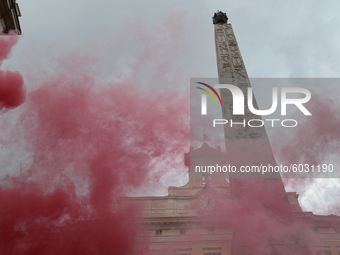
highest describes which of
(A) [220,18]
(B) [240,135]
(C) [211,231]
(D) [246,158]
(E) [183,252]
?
(A) [220,18]

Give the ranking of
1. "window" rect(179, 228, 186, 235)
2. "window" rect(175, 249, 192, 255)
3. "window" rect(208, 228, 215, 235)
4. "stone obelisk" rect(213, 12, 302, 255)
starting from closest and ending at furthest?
"stone obelisk" rect(213, 12, 302, 255)
"window" rect(175, 249, 192, 255)
"window" rect(208, 228, 215, 235)
"window" rect(179, 228, 186, 235)

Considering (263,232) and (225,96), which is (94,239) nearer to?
(263,232)

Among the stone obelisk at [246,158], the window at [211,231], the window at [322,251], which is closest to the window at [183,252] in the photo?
the window at [211,231]

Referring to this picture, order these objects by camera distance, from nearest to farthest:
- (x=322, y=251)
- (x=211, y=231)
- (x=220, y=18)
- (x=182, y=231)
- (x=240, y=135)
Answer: (x=240, y=135)
(x=322, y=251)
(x=211, y=231)
(x=182, y=231)
(x=220, y=18)

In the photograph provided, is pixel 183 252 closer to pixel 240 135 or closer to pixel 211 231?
pixel 211 231

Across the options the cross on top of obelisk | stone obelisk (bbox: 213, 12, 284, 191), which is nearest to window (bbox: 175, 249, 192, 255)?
stone obelisk (bbox: 213, 12, 284, 191)

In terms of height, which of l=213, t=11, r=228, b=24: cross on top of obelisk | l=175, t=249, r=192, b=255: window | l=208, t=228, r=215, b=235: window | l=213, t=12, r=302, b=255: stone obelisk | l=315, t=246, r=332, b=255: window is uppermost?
l=213, t=11, r=228, b=24: cross on top of obelisk

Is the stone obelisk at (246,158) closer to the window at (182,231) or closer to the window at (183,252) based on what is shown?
the window at (183,252)

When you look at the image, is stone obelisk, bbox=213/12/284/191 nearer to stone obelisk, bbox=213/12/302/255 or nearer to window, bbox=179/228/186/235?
stone obelisk, bbox=213/12/302/255

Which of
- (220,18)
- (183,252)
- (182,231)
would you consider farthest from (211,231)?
(220,18)

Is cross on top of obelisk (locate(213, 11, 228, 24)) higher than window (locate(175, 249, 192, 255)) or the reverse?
higher

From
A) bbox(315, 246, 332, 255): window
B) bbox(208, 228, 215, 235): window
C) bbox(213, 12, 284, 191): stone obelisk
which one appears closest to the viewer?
bbox(213, 12, 284, 191): stone obelisk

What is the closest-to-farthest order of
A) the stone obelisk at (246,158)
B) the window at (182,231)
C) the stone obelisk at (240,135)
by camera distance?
the stone obelisk at (246,158) < the stone obelisk at (240,135) < the window at (182,231)

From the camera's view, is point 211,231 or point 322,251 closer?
point 322,251
